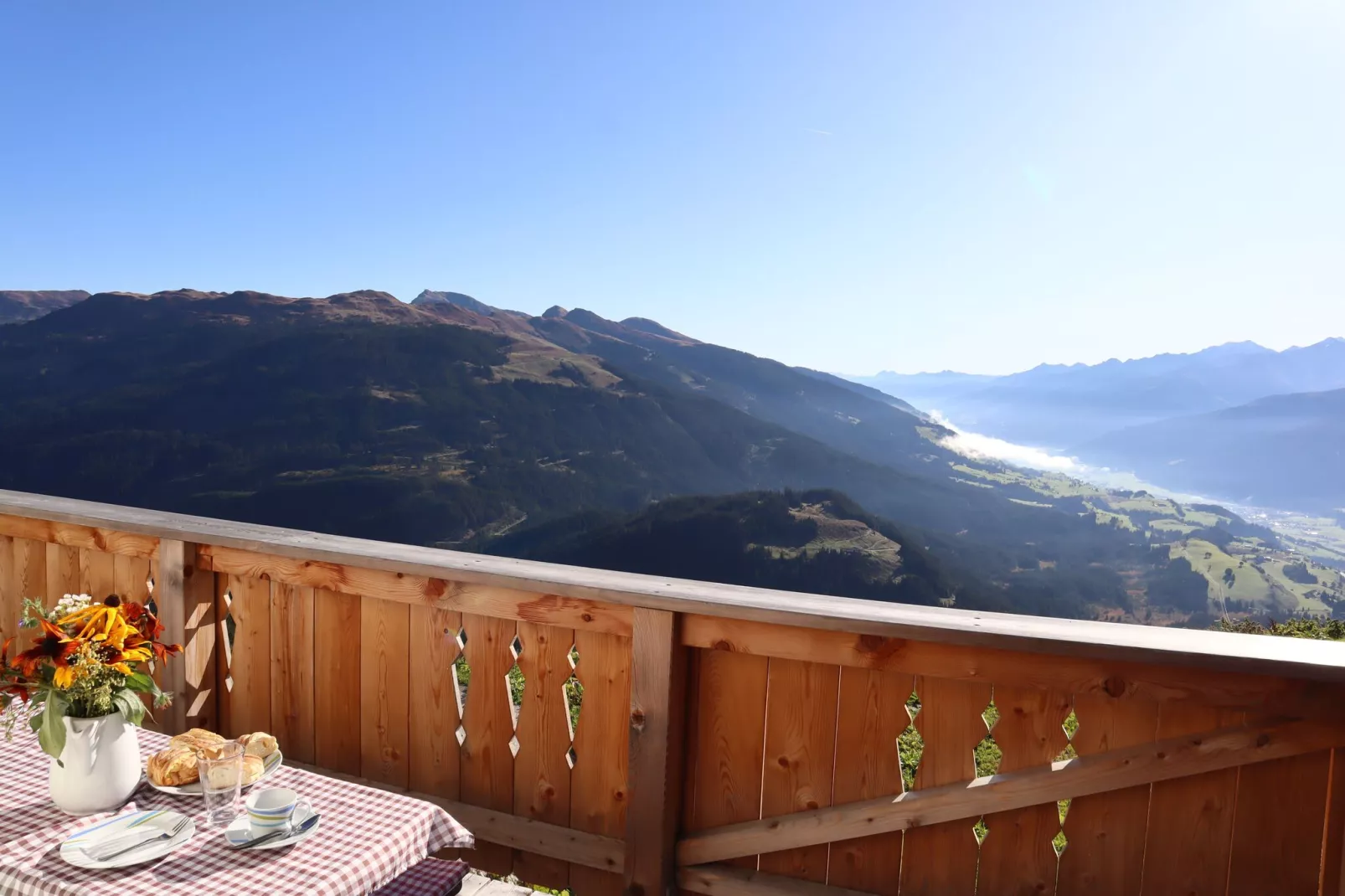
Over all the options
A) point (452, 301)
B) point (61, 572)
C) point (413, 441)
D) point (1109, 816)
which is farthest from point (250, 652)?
point (452, 301)

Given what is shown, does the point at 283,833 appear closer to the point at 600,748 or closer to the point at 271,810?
the point at 271,810

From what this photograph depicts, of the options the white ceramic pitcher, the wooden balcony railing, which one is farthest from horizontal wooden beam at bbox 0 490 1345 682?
the white ceramic pitcher

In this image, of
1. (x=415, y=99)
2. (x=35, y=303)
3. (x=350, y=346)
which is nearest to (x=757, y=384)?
(x=350, y=346)

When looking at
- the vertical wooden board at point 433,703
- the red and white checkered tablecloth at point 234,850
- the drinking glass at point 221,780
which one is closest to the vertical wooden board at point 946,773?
the red and white checkered tablecloth at point 234,850

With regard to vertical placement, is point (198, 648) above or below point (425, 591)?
below

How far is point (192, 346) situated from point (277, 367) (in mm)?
8206

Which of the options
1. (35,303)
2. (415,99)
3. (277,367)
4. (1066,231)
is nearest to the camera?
(415,99)

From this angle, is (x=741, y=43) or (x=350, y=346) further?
(x=350, y=346)

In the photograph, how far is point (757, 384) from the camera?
290ft

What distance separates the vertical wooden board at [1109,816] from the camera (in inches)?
55.0

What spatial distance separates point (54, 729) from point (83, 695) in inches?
2.2

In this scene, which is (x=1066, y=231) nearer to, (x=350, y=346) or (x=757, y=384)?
(x=757, y=384)

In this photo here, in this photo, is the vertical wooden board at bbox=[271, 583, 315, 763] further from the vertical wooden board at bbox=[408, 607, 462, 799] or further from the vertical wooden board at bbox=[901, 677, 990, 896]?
the vertical wooden board at bbox=[901, 677, 990, 896]

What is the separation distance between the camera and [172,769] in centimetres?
124
